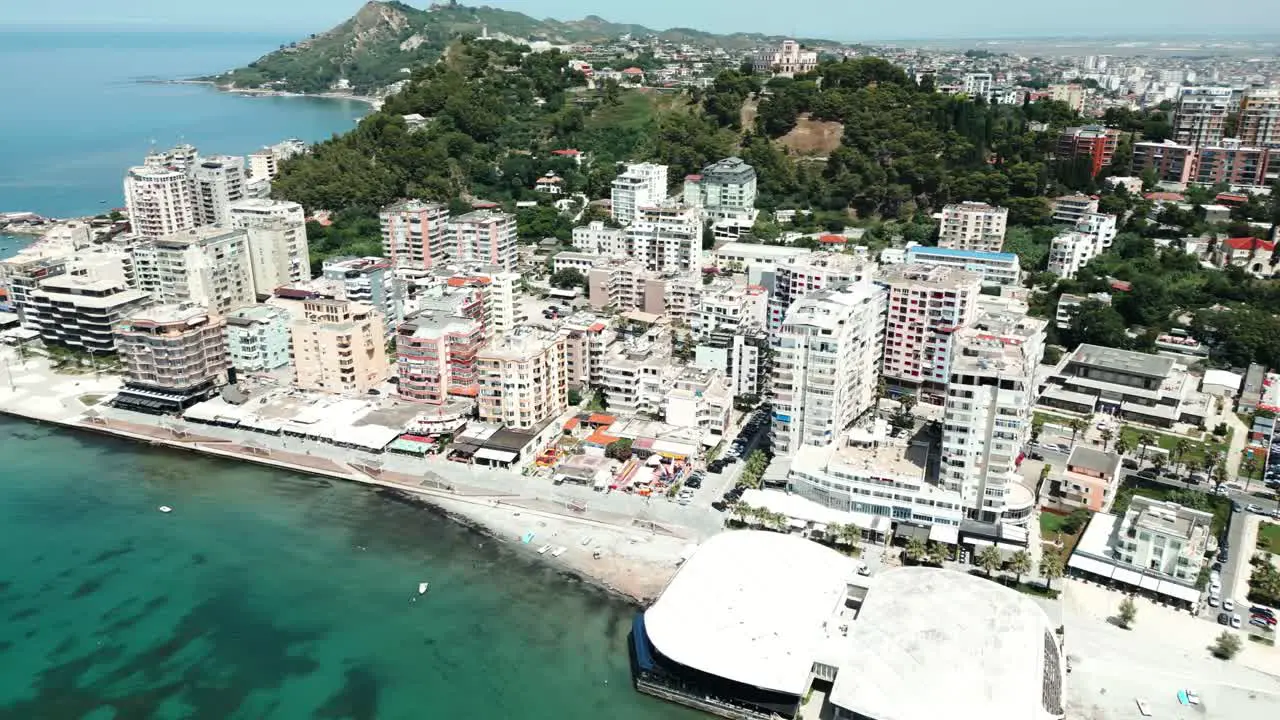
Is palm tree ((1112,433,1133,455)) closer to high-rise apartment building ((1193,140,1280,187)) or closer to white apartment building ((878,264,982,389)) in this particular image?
white apartment building ((878,264,982,389))

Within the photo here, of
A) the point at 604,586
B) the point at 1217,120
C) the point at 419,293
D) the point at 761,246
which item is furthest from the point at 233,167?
the point at 1217,120

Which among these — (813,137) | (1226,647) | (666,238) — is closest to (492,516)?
(1226,647)

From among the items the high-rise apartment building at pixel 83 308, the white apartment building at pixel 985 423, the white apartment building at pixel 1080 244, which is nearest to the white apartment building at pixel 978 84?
the white apartment building at pixel 1080 244

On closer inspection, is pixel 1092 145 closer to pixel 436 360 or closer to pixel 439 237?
pixel 439 237

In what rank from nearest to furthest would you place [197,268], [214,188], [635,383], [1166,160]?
[635,383] → [197,268] → [214,188] → [1166,160]

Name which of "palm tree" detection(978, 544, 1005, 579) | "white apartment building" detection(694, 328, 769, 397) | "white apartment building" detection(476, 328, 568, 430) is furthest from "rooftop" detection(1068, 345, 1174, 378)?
"white apartment building" detection(476, 328, 568, 430)
